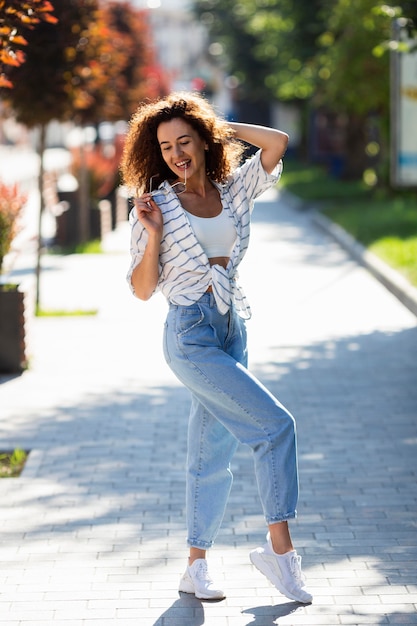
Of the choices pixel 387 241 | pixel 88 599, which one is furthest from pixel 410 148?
pixel 88 599

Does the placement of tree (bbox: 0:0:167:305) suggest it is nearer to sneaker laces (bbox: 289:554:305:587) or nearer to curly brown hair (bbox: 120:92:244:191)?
curly brown hair (bbox: 120:92:244:191)

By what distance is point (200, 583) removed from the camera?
473 cm

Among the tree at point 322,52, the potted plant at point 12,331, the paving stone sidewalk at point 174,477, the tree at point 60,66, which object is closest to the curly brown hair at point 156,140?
the paving stone sidewalk at point 174,477

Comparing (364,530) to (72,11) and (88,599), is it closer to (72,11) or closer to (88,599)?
(88,599)

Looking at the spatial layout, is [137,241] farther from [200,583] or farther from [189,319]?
[200,583]

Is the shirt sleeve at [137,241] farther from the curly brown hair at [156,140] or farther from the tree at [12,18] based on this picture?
the tree at [12,18]

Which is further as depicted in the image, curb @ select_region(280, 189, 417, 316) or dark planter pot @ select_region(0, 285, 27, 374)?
curb @ select_region(280, 189, 417, 316)

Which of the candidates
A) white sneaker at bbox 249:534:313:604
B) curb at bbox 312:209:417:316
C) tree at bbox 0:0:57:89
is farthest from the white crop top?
curb at bbox 312:209:417:316

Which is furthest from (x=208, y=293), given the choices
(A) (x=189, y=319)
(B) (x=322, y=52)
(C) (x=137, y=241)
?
(B) (x=322, y=52)

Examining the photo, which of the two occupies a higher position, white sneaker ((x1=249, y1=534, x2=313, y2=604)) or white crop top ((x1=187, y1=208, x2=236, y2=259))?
white crop top ((x1=187, y1=208, x2=236, y2=259))

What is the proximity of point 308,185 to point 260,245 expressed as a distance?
15463 millimetres

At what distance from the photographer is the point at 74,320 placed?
12.3m

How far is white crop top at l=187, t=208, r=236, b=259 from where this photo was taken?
4598mm

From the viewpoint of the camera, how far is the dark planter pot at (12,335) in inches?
378
